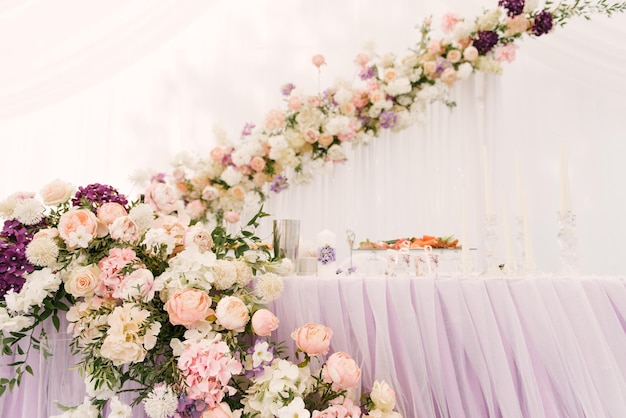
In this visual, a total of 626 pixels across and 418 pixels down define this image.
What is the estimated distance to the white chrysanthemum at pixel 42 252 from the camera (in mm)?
1228

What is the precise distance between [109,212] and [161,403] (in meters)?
0.56

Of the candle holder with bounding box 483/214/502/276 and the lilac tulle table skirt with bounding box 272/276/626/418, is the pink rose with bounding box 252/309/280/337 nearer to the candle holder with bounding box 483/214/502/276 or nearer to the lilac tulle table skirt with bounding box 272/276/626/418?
the lilac tulle table skirt with bounding box 272/276/626/418

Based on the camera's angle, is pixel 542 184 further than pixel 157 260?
Yes

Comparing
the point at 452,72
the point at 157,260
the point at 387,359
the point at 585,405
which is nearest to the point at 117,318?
the point at 157,260

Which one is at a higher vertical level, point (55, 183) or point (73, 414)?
point (55, 183)

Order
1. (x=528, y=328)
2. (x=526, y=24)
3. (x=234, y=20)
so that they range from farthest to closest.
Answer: (x=234, y=20), (x=526, y=24), (x=528, y=328)

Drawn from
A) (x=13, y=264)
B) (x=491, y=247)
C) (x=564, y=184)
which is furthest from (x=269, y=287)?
(x=564, y=184)

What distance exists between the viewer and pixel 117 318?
1.16 meters

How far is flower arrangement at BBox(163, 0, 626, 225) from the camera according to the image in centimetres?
313

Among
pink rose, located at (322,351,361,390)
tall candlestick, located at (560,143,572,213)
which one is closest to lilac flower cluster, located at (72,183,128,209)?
pink rose, located at (322,351,361,390)

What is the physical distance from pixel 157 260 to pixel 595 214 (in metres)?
3.32

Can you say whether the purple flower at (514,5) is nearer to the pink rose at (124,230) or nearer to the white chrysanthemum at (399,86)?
the white chrysanthemum at (399,86)

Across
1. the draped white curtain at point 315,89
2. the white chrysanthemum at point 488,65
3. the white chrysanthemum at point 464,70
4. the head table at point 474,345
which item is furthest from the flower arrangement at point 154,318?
the white chrysanthemum at point 488,65

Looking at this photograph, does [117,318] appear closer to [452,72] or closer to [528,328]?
[528,328]
